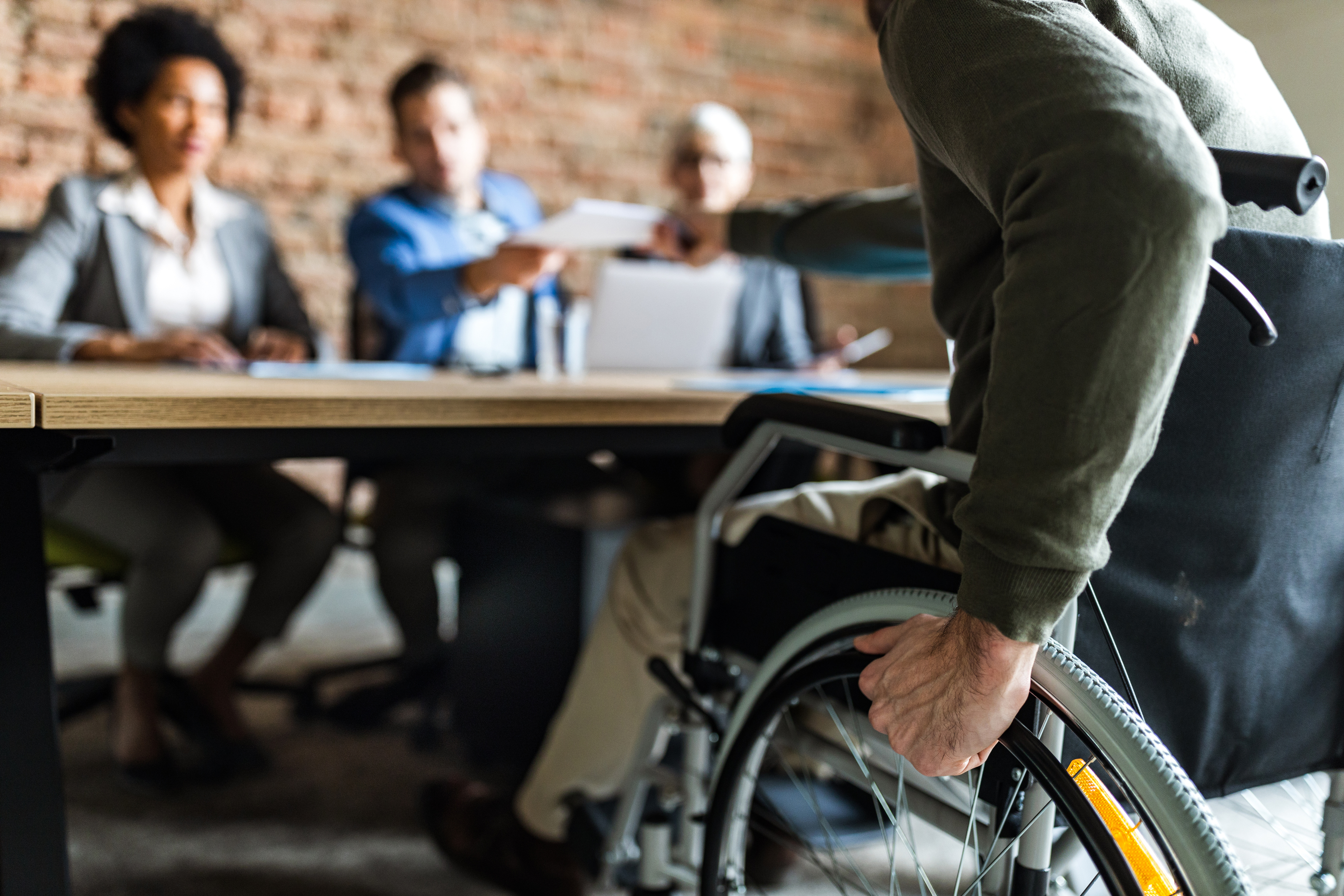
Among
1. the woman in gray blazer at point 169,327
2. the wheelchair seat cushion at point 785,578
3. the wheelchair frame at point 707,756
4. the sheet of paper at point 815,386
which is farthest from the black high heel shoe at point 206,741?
the wheelchair seat cushion at point 785,578

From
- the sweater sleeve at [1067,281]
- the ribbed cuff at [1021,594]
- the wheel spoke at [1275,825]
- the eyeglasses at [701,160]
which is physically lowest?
the wheel spoke at [1275,825]

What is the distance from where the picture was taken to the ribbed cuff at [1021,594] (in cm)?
55

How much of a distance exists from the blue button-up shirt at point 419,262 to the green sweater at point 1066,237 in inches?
56.7

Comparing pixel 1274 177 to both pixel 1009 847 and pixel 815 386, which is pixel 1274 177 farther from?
pixel 815 386

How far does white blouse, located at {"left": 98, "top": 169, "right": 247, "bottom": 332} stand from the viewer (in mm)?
1913

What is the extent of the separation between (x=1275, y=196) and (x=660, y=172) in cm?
357

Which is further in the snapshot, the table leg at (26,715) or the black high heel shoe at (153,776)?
the black high heel shoe at (153,776)

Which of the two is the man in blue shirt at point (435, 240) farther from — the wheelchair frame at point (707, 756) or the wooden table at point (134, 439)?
the wheelchair frame at point (707, 756)

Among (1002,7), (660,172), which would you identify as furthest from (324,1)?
(1002,7)

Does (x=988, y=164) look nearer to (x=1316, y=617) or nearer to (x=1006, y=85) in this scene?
(x=1006, y=85)

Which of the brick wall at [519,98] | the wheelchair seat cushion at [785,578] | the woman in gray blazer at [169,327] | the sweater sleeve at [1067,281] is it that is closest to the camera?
the sweater sleeve at [1067,281]

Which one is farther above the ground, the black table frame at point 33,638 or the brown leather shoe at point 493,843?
the black table frame at point 33,638

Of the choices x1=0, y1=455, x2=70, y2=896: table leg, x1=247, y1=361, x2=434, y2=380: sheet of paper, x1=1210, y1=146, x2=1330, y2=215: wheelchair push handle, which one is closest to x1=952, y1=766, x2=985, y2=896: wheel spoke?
x1=1210, y1=146, x2=1330, y2=215: wheelchair push handle

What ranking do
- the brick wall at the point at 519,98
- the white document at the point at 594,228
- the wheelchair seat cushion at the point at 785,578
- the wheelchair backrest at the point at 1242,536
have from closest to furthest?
1. the wheelchair backrest at the point at 1242,536
2. the wheelchair seat cushion at the point at 785,578
3. the white document at the point at 594,228
4. the brick wall at the point at 519,98
